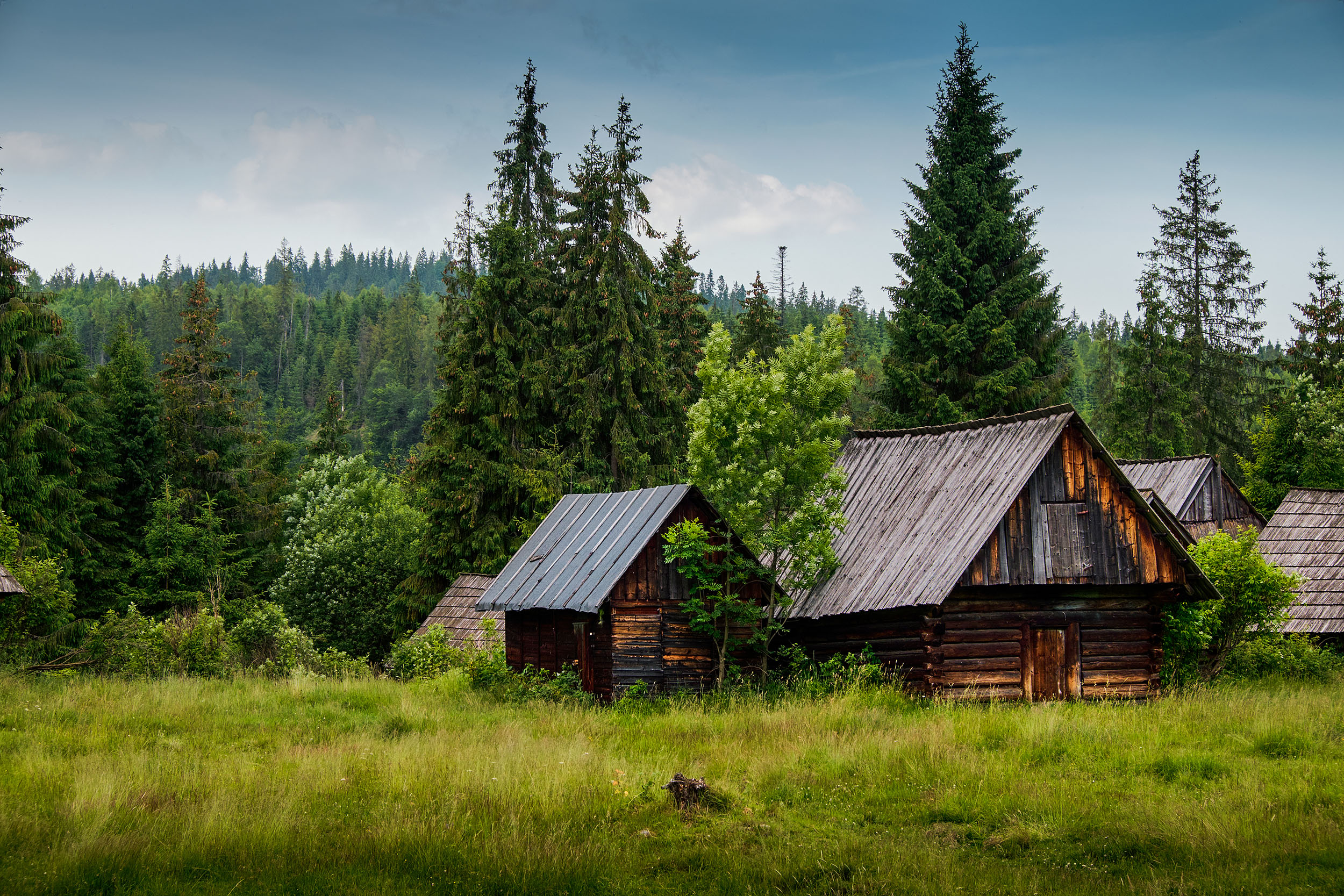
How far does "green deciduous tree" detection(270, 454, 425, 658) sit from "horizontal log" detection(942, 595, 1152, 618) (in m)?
23.2

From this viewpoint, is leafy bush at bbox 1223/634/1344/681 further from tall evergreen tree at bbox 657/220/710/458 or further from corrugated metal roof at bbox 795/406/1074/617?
tall evergreen tree at bbox 657/220/710/458

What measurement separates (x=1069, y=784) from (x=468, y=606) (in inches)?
805

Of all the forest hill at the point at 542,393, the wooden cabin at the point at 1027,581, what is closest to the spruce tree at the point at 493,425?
the forest hill at the point at 542,393

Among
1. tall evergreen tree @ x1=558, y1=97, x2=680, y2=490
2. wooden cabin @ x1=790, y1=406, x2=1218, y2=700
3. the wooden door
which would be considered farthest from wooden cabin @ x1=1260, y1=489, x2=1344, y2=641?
tall evergreen tree @ x1=558, y1=97, x2=680, y2=490

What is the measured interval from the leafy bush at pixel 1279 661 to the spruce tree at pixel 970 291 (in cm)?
1406

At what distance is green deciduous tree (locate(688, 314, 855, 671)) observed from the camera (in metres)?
21.9

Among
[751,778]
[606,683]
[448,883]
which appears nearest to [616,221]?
[606,683]

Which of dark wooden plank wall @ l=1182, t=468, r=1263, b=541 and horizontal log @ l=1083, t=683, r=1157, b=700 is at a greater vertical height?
dark wooden plank wall @ l=1182, t=468, r=1263, b=541

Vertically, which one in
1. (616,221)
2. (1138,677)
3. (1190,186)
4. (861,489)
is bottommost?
(1138,677)

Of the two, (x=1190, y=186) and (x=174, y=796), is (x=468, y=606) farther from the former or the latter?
(x=1190, y=186)

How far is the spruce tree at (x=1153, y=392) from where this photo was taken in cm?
4400

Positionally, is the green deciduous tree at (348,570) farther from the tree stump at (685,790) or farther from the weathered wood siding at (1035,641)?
the tree stump at (685,790)

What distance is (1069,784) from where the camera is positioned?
12562mm

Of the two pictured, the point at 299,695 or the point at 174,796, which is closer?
the point at 174,796
